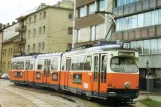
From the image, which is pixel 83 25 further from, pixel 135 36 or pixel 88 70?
pixel 88 70

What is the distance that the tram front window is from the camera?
20188mm

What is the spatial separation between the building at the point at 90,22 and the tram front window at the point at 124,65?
2349cm

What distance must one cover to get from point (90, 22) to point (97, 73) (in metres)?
28.9

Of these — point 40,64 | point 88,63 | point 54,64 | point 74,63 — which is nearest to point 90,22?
point 40,64

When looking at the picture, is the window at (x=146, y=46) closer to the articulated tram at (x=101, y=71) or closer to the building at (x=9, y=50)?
the articulated tram at (x=101, y=71)

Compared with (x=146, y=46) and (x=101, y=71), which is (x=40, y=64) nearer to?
(x=146, y=46)

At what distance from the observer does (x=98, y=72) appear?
20844 mm

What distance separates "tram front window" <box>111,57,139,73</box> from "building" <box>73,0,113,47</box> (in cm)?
2349

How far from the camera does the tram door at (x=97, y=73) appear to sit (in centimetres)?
2064

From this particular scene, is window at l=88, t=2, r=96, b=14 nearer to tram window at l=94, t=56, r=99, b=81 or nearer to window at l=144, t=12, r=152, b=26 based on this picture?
window at l=144, t=12, r=152, b=26

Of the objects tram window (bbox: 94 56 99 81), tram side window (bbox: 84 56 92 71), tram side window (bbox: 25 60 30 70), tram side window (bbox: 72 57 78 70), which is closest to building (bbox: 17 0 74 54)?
tram side window (bbox: 25 60 30 70)

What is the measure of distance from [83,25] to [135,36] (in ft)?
45.4

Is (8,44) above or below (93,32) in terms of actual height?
above

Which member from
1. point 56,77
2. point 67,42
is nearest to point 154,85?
point 56,77
